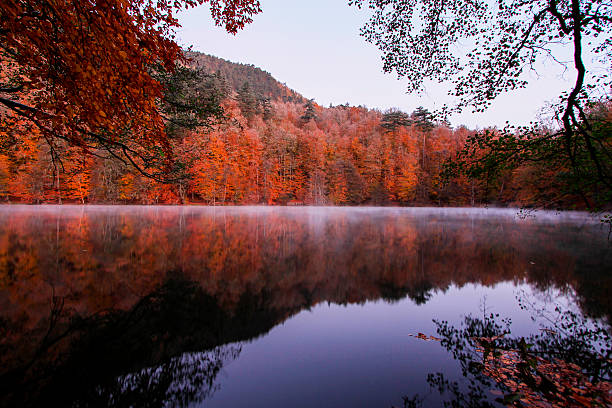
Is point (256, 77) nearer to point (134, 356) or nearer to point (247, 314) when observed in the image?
point (247, 314)

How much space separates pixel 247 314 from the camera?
20.7 feet

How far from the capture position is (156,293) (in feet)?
22.7

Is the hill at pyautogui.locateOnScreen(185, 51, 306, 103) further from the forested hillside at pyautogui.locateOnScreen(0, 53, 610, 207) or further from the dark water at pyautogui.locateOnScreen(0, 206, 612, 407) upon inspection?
the dark water at pyautogui.locateOnScreen(0, 206, 612, 407)

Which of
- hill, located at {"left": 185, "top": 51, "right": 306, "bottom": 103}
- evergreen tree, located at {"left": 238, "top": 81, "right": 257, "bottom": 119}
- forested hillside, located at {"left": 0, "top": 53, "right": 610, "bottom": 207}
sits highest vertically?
hill, located at {"left": 185, "top": 51, "right": 306, "bottom": 103}

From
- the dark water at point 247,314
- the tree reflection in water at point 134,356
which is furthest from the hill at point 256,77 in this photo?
the tree reflection in water at point 134,356

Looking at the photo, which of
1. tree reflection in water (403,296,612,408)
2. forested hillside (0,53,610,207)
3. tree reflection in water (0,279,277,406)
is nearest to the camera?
tree reflection in water (403,296,612,408)

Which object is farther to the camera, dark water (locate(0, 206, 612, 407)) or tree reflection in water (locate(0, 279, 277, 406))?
dark water (locate(0, 206, 612, 407))

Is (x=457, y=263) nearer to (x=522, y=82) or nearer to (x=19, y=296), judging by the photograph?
(x=522, y=82)

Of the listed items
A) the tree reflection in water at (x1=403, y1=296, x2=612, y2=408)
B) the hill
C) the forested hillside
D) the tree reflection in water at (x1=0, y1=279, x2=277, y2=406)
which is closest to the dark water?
the tree reflection in water at (x1=0, y1=279, x2=277, y2=406)

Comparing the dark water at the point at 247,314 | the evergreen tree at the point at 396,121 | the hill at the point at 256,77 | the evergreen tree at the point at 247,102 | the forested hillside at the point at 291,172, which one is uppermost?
the hill at the point at 256,77

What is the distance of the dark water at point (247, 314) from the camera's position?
376cm

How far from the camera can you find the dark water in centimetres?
376

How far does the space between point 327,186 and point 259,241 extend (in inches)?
1628

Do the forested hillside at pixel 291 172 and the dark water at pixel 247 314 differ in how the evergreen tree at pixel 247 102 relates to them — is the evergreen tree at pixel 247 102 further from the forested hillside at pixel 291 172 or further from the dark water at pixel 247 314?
the dark water at pixel 247 314
